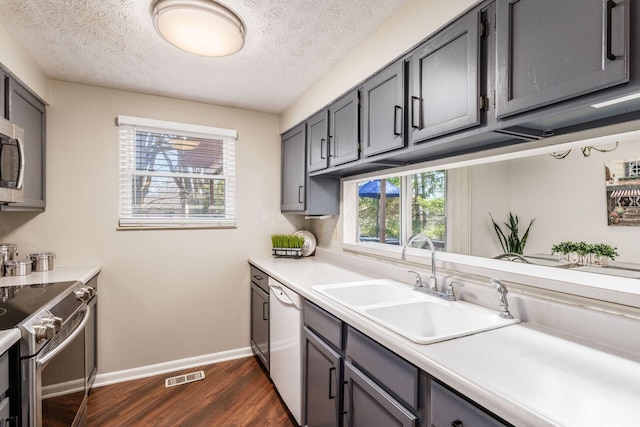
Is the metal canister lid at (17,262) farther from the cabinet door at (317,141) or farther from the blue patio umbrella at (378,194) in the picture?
the blue patio umbrella at (378,194)

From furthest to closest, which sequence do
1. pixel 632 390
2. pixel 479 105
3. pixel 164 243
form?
pixel 164 243 < pixel 479 105 < pixel 632 390

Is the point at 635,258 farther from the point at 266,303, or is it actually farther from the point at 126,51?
the point at 126,51

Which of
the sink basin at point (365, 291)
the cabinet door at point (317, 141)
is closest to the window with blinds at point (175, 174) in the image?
the cabinet door at point (317, 141)

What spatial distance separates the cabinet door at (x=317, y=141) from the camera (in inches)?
91.8

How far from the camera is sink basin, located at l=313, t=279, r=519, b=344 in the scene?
1.27 metres

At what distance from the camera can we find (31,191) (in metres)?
2.09

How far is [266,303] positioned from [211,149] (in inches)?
58.1

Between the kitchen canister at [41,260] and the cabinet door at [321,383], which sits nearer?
the cabinet door at [321,383]

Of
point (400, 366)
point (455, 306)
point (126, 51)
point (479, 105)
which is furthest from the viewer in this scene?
point (126, 51)

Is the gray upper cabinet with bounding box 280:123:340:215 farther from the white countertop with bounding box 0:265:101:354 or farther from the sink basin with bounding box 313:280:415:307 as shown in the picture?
the white countertop with bounding box 0:265:101:354

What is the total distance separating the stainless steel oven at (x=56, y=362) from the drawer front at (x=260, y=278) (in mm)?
1124

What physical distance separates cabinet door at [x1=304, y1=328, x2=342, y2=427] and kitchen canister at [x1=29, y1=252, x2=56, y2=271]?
6.16ft

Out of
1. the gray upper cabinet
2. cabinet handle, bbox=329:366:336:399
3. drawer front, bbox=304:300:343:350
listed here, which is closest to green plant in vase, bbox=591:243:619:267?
drawer front, bbox=304:300:343:350

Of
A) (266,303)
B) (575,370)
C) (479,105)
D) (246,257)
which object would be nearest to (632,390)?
(575,370)
